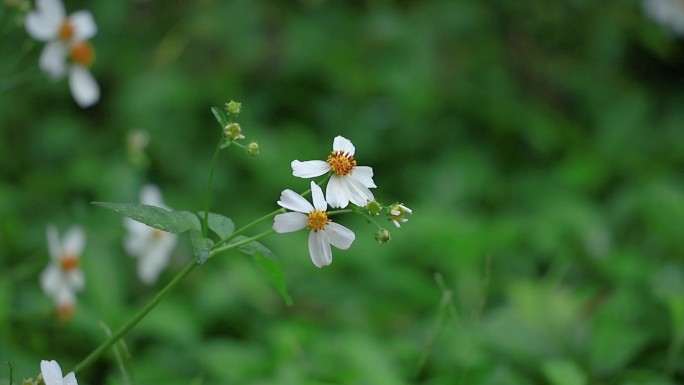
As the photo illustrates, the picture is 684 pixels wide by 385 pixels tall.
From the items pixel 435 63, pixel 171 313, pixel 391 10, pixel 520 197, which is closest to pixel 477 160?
pixel 520 197

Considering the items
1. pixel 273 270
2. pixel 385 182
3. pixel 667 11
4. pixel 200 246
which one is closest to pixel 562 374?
pixel 273 270

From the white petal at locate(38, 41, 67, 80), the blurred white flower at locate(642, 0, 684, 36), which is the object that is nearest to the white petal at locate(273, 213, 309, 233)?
the white petal at locate(38, 41, 67, 80)

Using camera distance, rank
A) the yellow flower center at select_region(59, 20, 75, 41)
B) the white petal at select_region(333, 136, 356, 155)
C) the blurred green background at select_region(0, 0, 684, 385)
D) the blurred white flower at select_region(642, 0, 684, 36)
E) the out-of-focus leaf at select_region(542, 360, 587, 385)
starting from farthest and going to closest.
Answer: the blurred white flower at select_region(642, 0, 684, 36)
the blurred green background at select_region(0, 0, 684, 385)
the yellow flower center at select_region(59, 20, 75, 41)
the out-of-focus leaf at select_region(542, 360, 587, 385)
the white petal at select_region(333, 136, 356, 155)

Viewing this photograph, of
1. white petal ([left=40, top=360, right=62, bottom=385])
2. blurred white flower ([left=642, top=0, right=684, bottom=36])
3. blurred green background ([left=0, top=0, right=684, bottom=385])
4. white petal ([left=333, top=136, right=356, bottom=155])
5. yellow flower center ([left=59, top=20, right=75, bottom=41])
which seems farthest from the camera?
blurred white flower ([left=642, top=0, right=684, bottom=36])

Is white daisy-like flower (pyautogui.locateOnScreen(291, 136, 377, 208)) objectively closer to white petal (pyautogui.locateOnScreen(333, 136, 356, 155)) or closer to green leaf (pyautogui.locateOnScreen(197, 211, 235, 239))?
white petal (pyautogui.locateOnScreen(333, 136, 356, 155))

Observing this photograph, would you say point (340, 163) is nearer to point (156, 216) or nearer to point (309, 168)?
point (309, 168)

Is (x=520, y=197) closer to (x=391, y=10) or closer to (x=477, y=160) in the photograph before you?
(x=477, y=160)
